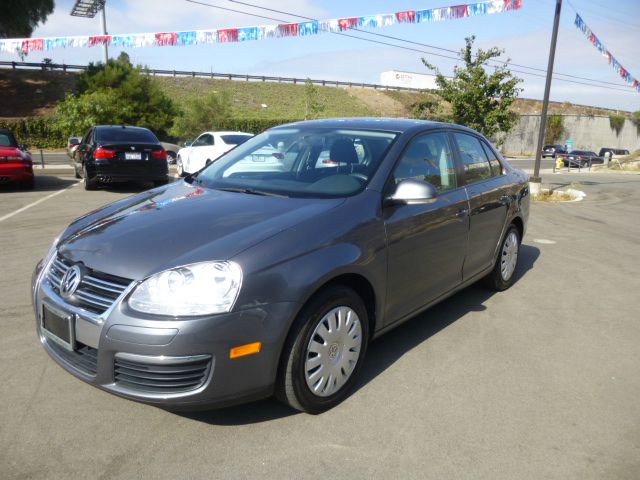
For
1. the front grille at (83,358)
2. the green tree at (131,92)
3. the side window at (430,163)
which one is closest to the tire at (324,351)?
the front grille at (83,358)

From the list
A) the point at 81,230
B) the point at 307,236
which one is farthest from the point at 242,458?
the point at 81,230

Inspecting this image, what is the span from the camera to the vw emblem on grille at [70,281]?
270 cm

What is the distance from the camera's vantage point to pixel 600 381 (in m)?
3.53

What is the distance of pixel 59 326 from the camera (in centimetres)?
276

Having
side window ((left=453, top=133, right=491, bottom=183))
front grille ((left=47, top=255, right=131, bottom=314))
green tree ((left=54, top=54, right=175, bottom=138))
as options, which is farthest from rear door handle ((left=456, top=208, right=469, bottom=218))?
green tree ((left=54, top=54, right=175, bottom=138))

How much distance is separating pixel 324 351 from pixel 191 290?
0.85 metres

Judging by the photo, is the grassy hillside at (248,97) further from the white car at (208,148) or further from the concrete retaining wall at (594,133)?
the white car at (208,148)

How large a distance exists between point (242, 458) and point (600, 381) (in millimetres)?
2417

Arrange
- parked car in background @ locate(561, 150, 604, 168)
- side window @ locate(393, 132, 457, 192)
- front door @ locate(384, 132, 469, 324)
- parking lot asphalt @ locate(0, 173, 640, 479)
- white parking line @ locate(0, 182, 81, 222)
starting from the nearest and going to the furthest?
parking lot asphalt @ locate(0, 173, 640, 479) < front door @ locate(384, 132, 469, 324) < side window @ locate(393, 132, 457, 192) < white parking line @ locate(0, 182, 81, 222) < parked car in background @ locate(561, 150, 604, 168)

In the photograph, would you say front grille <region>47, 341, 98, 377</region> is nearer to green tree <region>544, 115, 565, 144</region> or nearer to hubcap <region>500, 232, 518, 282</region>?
hubcap <region>500, 232, 518, 282</region>

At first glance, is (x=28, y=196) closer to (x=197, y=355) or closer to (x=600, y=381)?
(x=197, y=355)

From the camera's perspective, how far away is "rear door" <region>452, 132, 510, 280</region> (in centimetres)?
438

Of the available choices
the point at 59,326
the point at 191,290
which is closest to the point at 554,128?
the point at 191,290

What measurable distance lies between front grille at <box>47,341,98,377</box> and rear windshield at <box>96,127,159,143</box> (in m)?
10.2
